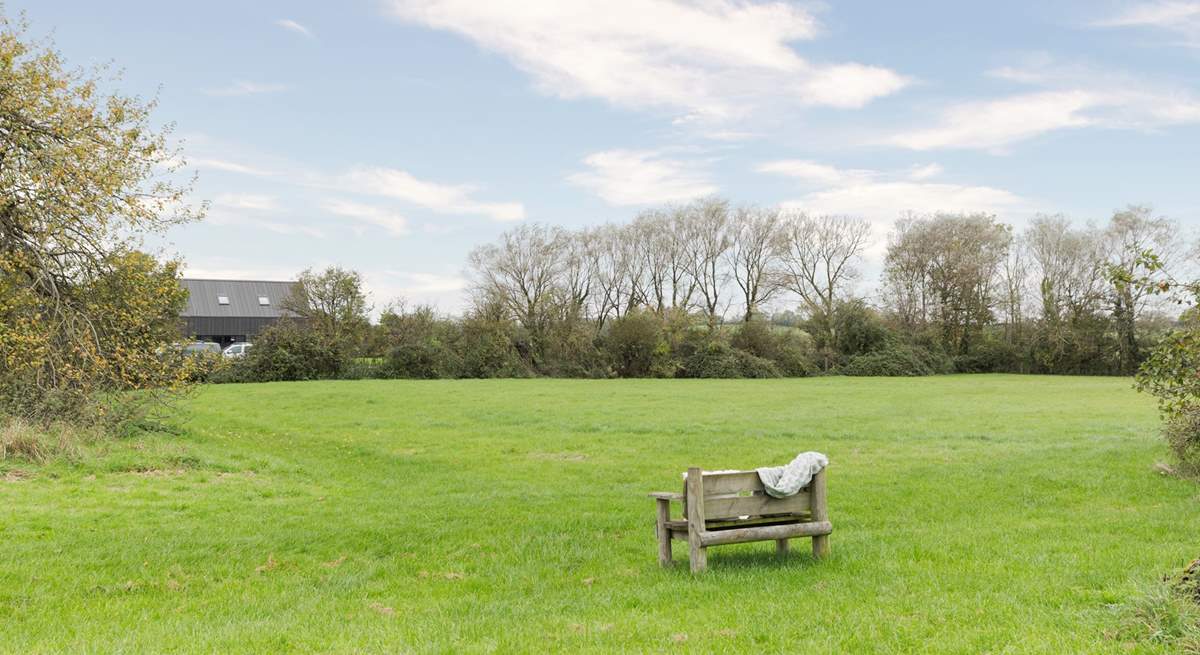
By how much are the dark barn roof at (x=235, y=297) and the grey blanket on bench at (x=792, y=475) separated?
239 ft

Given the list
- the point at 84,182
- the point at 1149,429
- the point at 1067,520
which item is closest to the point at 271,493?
the point at 84,182

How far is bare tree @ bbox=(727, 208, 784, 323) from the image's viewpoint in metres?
57.4

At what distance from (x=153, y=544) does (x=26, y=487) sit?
16.3 ft

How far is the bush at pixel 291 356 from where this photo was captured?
43406 millimetres

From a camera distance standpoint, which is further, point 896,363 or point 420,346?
point 896,363

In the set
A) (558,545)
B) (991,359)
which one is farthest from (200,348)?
(991,359)

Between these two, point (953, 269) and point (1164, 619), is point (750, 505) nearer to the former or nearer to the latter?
point (1164, 619)

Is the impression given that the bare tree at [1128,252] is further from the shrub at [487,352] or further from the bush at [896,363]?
the shrub at [487,352]

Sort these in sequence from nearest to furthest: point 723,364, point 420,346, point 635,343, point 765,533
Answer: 1. point 765,533
2. point 420,346
3. point 635,343
4. point 723,364

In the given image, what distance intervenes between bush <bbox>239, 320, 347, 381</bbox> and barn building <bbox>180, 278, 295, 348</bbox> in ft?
103

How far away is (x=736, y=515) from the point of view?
7.70 metres

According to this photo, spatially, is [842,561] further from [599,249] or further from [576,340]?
[599,249]

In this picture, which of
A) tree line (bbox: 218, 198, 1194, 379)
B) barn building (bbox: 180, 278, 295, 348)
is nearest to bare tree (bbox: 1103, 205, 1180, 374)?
tree line (bbox: 218, 198, 1194, 379)

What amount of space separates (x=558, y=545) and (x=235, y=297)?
76015 mm
